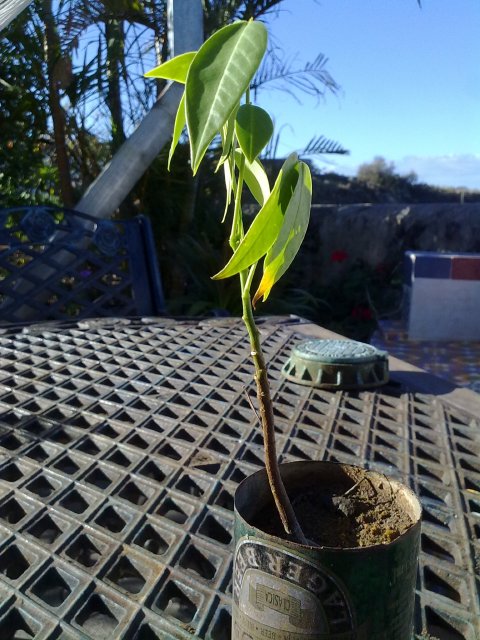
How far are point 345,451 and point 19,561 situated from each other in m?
0.68

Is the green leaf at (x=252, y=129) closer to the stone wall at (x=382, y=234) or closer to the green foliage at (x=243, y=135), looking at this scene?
the green foliage at (x=243, y=135)

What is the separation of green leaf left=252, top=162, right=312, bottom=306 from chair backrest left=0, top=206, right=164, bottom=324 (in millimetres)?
2313

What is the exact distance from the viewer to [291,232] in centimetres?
53

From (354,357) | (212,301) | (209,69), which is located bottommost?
(212,301)

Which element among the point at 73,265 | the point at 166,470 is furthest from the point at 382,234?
the point at 166,470

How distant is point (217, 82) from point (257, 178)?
168 mm

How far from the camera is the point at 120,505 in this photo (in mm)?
1057

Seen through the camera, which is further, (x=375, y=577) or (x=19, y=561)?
(x=19, y=561)

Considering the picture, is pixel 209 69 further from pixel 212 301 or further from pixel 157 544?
pixel 212 301

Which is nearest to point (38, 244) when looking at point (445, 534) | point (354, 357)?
point (354, 357)

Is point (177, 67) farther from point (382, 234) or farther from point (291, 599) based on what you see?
point (382, 234)

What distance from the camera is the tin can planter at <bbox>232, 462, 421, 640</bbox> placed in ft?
1.82

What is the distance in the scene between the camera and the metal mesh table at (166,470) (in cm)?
83

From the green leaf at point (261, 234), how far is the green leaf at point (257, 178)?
0.08m
